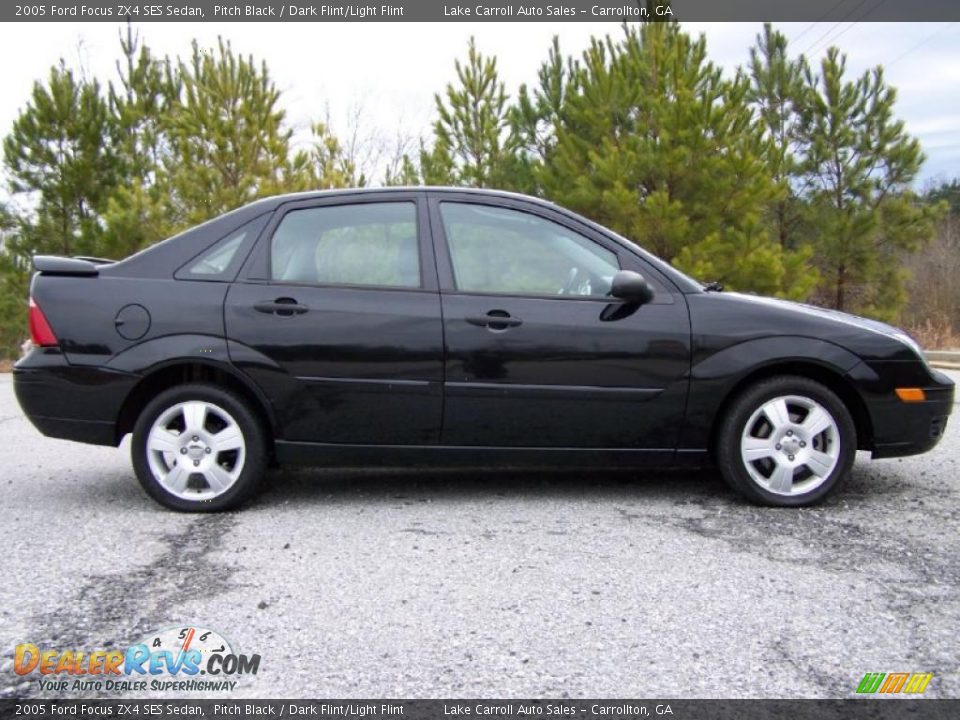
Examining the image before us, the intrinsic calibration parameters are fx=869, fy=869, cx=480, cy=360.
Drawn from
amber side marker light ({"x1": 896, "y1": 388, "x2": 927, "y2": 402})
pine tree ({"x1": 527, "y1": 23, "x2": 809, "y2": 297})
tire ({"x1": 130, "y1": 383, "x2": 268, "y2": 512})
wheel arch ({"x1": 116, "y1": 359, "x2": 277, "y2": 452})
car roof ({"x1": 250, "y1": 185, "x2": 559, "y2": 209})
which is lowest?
tire ({"x1": 130, "y1": 383, "x2": 268, "y2": 512})

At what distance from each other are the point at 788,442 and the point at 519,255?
1614 mm

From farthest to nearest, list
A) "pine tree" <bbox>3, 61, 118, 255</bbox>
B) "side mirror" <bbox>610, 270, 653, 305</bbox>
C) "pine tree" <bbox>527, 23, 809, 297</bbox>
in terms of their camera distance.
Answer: "pine tree" <bbox>3, 61, 118, 255</bbox>, "pine tree" <bbox>527, 23, 809, 297</bbox>, "side mirror" <bbox>610, 270, 653, 305</bbox>

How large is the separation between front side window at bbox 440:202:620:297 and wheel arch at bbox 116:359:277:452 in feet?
3.77

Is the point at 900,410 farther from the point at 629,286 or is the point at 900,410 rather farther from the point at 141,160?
the point at 141,160

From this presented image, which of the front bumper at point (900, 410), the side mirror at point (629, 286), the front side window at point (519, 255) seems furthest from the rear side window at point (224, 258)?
the front bumper at point (900, 410)

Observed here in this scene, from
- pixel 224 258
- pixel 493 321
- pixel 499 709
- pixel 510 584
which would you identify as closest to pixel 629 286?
pixel 493 321

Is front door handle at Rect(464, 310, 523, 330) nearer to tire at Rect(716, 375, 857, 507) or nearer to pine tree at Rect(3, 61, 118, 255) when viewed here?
tire at Rect(716, 375, 857, 507)

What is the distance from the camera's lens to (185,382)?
429 cm

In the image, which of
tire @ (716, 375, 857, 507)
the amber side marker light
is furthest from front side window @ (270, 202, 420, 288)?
the amber side marker light

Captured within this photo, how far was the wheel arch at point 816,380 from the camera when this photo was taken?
429cm

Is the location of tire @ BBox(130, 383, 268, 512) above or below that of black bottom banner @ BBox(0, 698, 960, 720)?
above

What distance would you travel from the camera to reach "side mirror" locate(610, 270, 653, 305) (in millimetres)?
4164

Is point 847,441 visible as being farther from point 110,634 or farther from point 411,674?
point 110,634

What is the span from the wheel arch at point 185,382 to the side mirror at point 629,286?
1783 mm
